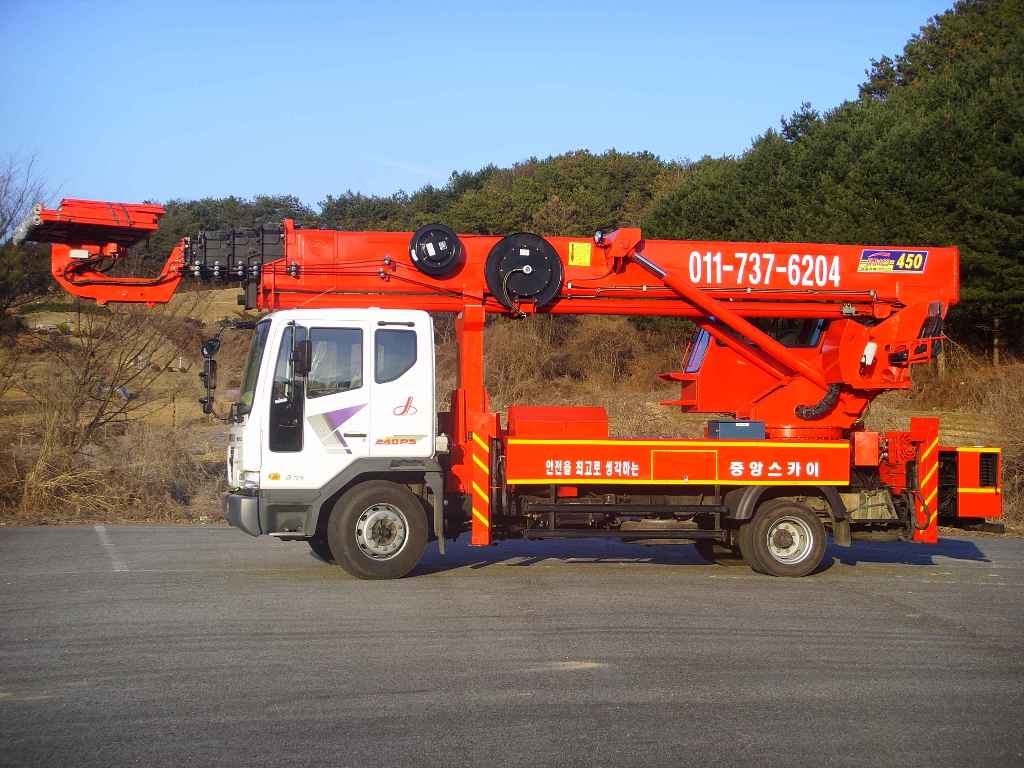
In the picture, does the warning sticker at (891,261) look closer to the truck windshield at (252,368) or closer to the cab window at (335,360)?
the cab window at (335,360)

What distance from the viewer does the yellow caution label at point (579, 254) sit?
492 inches

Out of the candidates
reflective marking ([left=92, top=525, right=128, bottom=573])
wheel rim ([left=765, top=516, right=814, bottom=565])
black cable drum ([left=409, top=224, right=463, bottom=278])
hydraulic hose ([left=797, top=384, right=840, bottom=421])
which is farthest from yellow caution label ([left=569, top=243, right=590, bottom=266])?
reflective marking ([left=92, top=525, right=128, bottom=573])

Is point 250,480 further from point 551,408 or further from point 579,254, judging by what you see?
point 579,254

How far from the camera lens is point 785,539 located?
12.0m

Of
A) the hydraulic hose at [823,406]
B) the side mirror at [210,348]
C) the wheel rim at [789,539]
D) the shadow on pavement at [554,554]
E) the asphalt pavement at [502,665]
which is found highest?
the side mirror at [210,348]

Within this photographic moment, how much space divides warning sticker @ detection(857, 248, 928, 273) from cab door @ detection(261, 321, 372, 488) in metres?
5.67

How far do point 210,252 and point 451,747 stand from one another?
730 cm

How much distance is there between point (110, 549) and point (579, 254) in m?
6.53

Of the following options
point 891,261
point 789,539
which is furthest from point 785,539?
point 891,261

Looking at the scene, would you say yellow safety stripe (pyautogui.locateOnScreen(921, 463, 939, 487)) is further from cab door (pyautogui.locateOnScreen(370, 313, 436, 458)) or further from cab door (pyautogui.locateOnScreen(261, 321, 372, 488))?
cab door (pyautogui.locateOnScreen(261, 321, 372, 488))

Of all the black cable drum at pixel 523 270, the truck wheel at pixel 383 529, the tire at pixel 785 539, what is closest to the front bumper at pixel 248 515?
the truck wheel at pixel 383 529

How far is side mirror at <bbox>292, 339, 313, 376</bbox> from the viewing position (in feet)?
35.9

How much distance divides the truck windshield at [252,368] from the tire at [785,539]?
5351 millimetres

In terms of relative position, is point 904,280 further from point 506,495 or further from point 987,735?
point 987,735
